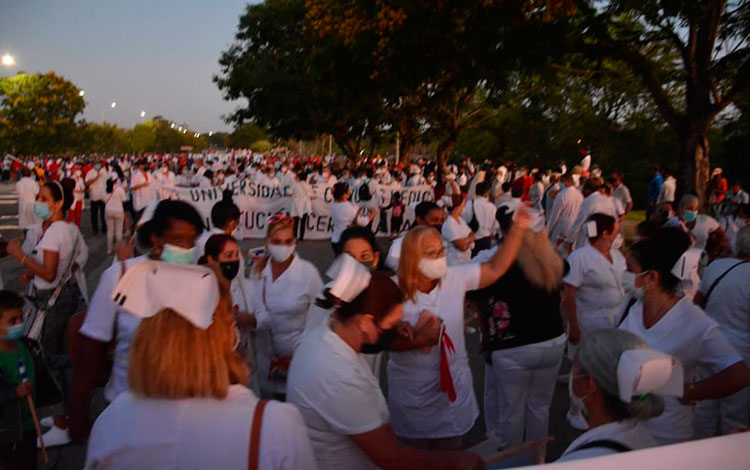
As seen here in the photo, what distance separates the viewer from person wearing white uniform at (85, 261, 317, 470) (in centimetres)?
185

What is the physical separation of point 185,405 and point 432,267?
1.98m

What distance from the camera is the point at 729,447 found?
1.39 metres

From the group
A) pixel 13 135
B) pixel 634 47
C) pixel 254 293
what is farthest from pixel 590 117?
pixel 13 135

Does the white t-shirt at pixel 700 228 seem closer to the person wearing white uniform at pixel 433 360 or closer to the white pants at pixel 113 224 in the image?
the person wearing white uniform at pixel 433 360

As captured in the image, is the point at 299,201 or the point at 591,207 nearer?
the point at 591,207

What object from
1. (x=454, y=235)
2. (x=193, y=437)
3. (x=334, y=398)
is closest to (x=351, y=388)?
(x=334, y=398)

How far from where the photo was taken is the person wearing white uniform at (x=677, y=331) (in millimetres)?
3291

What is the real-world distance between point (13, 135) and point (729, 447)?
78.2 m

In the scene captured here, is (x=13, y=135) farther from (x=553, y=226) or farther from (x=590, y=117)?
(x=553, y=226)

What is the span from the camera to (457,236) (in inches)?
287

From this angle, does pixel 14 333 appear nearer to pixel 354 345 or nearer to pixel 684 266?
pixel 354 345

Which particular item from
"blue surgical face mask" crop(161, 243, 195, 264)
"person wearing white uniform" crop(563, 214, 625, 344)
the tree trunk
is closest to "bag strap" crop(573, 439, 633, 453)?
"blue surgical face mask" crop(161, 243, 195, 264)

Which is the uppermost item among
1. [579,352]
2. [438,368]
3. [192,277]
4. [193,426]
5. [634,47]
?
[634,47]

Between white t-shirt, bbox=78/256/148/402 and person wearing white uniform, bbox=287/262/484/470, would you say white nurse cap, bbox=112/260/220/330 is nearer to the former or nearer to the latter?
person wearing white uniform, bbox=287/262/484/470
